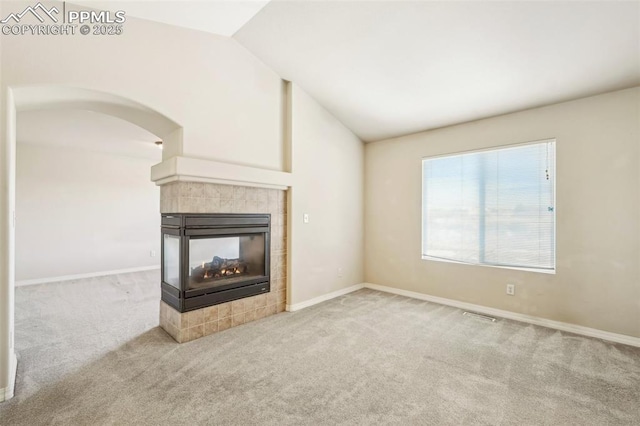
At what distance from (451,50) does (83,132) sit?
5280 mm

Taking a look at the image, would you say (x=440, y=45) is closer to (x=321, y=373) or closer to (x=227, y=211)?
(x=227, y=211)

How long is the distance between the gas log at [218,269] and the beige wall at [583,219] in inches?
110

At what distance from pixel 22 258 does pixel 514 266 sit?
25.2 feet

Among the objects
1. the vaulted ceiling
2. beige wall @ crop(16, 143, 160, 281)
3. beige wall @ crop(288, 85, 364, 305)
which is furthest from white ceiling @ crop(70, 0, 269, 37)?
beige wall @ crop(16, 143, 160, 281)

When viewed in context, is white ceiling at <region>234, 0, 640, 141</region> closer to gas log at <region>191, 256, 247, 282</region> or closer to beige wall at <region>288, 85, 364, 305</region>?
beige wall at <region>288, 85, 364, 305</region>

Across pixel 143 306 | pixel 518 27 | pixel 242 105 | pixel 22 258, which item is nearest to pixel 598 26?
pixel 518 27

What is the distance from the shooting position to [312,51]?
3160 mm

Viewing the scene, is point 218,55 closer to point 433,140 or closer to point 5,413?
point 433,140

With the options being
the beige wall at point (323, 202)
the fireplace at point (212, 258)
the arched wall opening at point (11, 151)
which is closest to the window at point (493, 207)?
the beige wall at point (323, 202)

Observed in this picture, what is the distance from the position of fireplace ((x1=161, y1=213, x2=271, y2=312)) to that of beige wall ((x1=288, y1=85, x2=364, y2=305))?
49 centimetres

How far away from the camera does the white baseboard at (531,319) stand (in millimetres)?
2906

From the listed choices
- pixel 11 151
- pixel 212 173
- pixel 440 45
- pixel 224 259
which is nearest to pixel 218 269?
pixel 224 259

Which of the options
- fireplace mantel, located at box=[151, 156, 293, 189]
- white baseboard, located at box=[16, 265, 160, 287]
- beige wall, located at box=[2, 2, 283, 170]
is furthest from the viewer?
white baseboard, located at box=[16, 265, 160, 287]

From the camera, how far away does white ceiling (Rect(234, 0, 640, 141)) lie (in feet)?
7.62
